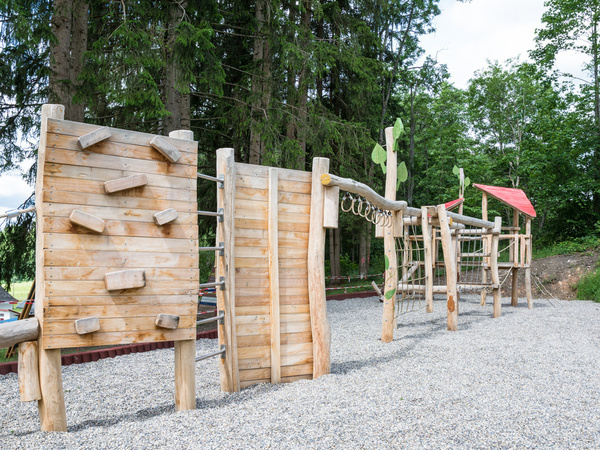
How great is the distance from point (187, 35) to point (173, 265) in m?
4.85

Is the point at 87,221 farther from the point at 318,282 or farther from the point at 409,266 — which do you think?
the point at 409,266

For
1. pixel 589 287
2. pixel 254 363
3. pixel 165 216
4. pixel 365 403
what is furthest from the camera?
pixel 589 287

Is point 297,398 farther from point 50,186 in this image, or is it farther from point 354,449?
point 50,186

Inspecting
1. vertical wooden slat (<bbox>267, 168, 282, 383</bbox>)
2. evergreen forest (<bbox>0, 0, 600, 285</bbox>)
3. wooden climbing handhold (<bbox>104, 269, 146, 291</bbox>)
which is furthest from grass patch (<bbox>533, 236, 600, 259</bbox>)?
wooden climbing handhold (<bbox>104, 269, 146, 291</bbox>)

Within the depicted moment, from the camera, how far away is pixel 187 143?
11.8 feet

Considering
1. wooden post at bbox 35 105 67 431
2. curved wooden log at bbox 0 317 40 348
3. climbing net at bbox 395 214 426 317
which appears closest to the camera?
curved wooden log at bbox 0 317 40 348

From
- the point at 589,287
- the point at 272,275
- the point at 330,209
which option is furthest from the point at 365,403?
the point at 589,287

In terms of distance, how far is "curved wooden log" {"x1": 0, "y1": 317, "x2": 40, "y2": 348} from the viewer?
2.89 m

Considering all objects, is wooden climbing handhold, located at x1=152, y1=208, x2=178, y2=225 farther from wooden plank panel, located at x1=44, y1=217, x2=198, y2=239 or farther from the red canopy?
the red canopy

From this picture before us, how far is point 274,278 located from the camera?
430 cm

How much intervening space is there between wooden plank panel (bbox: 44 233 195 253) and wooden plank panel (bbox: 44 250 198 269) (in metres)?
0.03

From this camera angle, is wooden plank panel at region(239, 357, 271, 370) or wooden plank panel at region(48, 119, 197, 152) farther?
wooden plank panel at region(239, 357, 271, 370)

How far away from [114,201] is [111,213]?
87 mm

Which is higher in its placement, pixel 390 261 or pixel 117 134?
pixel 117 134
